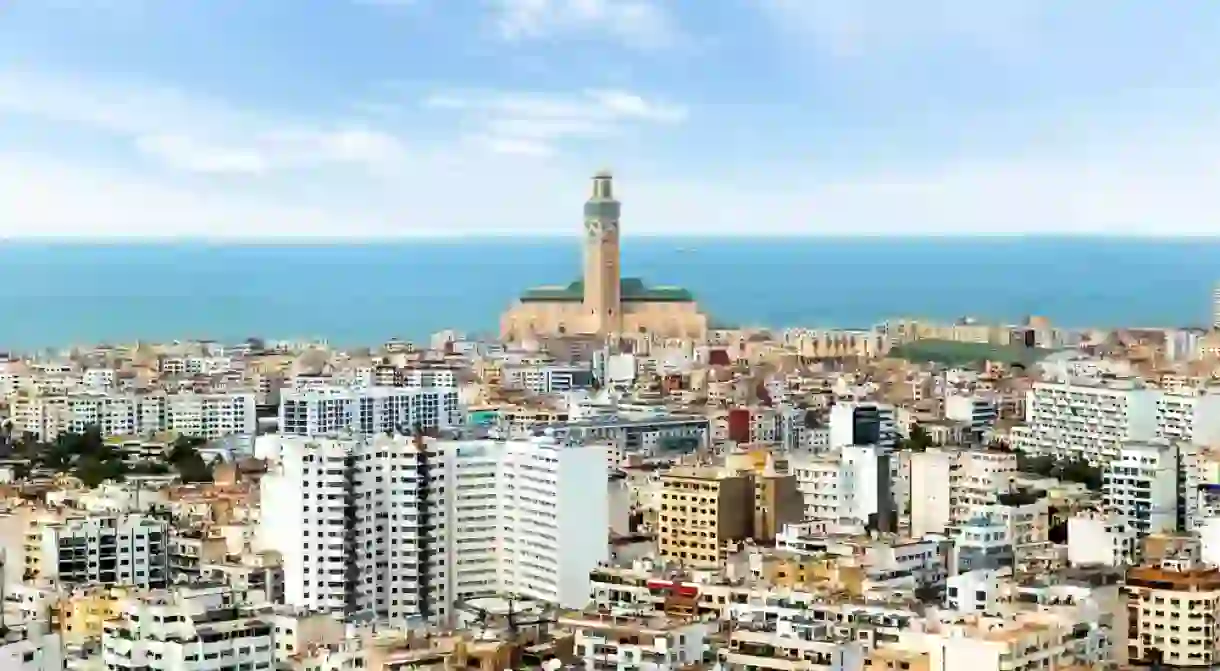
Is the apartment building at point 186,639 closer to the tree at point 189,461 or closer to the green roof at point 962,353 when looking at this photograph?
the tree at point 189,461

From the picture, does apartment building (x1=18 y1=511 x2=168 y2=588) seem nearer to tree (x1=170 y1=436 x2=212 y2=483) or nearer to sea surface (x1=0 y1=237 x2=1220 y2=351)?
tree (x1=170 y1=436 x2=212 y2=483)

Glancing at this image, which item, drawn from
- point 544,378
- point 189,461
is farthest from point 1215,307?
point 189,461

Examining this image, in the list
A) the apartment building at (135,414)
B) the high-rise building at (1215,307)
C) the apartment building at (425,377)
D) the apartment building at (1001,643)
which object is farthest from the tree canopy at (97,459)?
the high-rise building at (1215,307)

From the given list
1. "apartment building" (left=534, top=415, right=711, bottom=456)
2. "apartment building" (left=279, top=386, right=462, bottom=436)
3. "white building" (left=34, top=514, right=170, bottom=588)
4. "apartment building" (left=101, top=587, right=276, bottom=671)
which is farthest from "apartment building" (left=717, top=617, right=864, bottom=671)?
"apartment building" (left=279, top=386, right=462, bottom=436)

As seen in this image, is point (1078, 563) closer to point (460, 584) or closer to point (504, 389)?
point (460, 584)

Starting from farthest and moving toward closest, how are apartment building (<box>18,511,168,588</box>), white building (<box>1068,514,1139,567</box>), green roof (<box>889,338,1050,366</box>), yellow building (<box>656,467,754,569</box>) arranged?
green roof (<box>889,338,1050,366</box>)
yellow building (<box>656,467,754,569</box>)
white building (<box>1068,514,1139,567</box>)
apartment building (<box>18,511,168,588</box>)

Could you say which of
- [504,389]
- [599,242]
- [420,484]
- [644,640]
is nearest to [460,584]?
[420,484]

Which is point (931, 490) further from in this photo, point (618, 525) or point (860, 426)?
point (860, 426)
